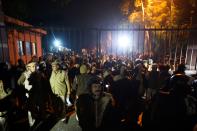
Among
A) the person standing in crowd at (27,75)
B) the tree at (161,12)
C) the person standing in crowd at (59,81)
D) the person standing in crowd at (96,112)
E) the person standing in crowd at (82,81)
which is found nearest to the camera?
the person standing in crowd at (96,112)

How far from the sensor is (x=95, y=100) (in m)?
3.64

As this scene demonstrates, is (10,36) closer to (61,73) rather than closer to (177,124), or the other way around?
(61,73)

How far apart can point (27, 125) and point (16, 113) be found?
3.31 ft

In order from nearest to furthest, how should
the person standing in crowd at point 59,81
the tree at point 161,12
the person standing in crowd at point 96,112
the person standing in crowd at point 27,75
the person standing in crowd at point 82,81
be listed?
the person standing in crowd at point 96,112
the person standing in crowd at point 27,75
the person standing in crowd at point 82,81
the person standing in crowd at point 59,81
the tree at point 161,12

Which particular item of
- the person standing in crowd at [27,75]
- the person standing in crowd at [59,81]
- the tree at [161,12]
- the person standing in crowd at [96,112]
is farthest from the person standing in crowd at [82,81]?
the tree at [161,12]

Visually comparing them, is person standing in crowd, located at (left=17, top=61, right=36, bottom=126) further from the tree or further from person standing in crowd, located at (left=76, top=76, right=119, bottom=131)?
the tree

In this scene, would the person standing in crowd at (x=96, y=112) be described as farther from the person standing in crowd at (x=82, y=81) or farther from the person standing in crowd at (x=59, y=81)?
the person standing in crowd at (x=59, y=81)

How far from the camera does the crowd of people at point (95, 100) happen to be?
144 inches

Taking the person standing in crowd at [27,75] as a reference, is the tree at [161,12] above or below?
above

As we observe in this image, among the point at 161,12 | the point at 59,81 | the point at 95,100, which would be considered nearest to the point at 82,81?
the point at 59,81

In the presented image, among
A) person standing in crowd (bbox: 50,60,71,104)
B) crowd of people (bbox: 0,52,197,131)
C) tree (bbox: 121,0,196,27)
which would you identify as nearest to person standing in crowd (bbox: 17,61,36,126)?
crowd of people (bbox: 0,52,197,131)

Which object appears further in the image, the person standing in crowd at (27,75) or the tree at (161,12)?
the tree at (161,12)

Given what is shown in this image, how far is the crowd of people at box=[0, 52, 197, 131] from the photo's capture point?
12.0ft

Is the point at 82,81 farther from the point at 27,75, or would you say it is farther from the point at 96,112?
the point at 96,112
